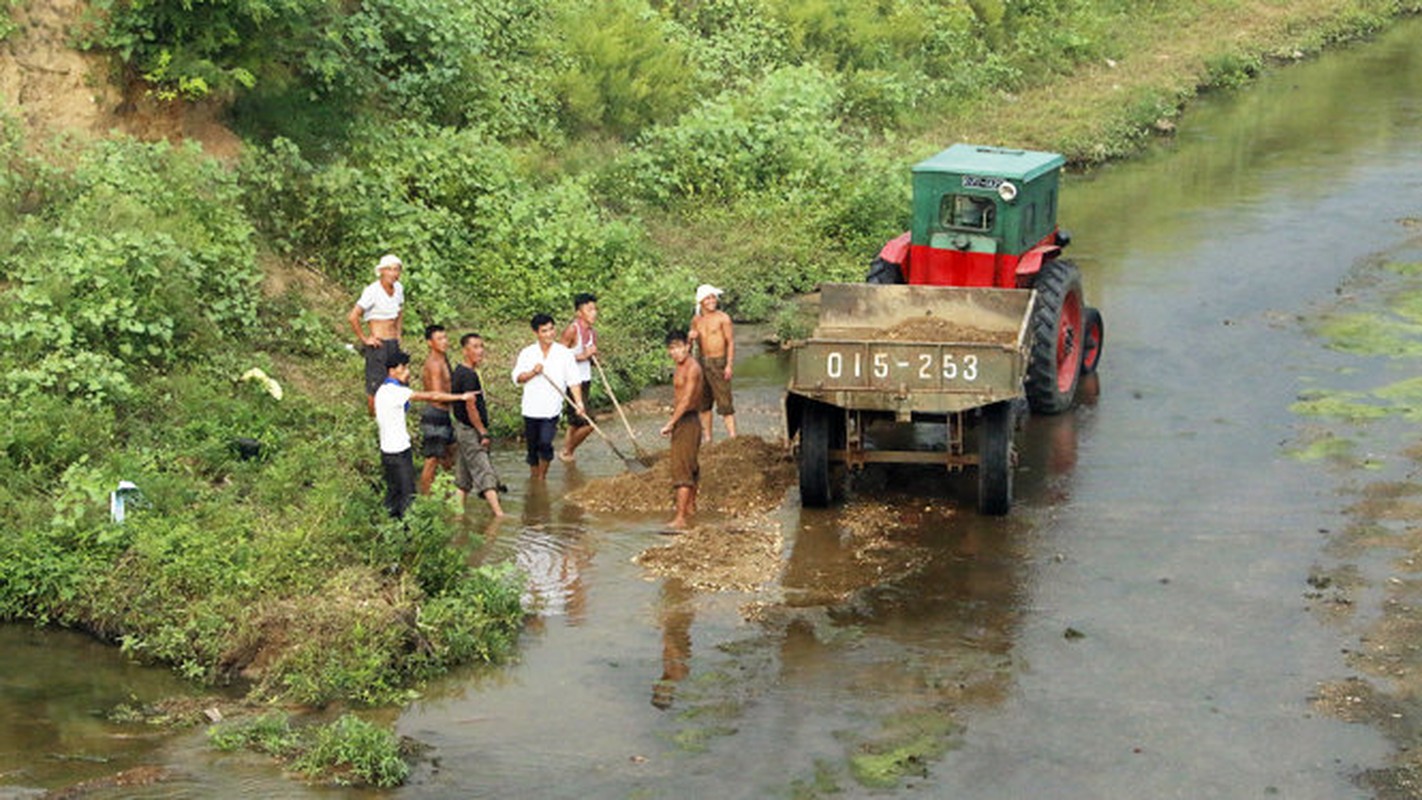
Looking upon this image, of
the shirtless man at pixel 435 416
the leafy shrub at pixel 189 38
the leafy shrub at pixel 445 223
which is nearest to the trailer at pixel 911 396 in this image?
the shirtless man at pixel 435 416

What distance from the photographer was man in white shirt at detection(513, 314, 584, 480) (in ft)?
52.1

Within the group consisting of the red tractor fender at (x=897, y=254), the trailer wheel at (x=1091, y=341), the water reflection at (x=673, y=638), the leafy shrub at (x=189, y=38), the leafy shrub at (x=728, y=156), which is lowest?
the water reflection at (x=673, y=638)

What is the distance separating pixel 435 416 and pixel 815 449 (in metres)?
2.94

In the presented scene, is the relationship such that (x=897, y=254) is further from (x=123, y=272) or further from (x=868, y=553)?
(x=123, y=272)

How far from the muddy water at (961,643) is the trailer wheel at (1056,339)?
254mm

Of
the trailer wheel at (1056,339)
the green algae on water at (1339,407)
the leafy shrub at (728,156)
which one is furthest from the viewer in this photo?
the leafy shrub at (728,156)

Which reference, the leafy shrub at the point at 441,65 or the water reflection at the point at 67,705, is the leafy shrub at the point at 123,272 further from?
the water reflection at the point at 67,705

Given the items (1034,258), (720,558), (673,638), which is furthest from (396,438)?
(1034,258)

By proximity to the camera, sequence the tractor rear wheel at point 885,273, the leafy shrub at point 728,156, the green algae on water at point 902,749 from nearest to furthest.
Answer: the green algae on water at point 902,749 < the tractor rear wheel at point 885,273 < the leafy shrub at point 728,156

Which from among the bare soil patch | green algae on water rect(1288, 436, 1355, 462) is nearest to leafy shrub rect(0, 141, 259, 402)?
the bare soil patch

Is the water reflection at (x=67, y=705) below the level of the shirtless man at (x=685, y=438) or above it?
below

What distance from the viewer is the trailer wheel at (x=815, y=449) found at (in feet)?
48.7

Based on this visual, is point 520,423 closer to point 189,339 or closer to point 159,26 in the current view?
point 189,339

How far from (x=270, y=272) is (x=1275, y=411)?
911cm
